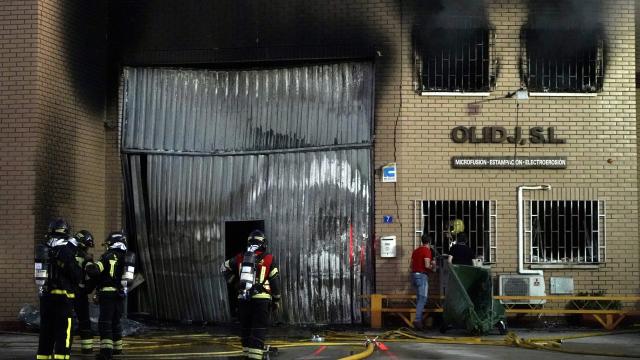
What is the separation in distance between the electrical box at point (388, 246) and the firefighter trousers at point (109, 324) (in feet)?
16.6

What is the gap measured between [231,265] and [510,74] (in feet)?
22.3

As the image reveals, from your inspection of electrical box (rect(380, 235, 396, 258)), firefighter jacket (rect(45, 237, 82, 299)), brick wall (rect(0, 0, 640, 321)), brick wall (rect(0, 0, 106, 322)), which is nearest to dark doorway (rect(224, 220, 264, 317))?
electrical box (rect(380, 235, 396, 258))

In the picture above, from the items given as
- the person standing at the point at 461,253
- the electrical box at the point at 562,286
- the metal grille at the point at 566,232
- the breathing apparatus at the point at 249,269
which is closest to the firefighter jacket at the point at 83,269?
the breathing apparatus at the point at 249,269

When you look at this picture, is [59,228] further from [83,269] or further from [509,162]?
[509,162]

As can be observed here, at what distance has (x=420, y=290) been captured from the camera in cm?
1465

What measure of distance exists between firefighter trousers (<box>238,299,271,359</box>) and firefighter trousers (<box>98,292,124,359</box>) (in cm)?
173

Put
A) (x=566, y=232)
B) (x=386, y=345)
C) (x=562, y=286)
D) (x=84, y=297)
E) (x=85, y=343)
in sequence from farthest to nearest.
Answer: (x=566, y=232) < (x=562, y=286) < (x=386, y=345) < (x=84, y=297) < (x=85, y=343)

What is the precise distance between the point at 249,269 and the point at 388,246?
16.7 ft

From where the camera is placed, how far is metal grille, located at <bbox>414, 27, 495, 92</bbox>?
15.6 meters

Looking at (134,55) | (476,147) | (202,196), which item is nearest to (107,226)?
(202,196)

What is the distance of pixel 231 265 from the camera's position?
1113 centimetres

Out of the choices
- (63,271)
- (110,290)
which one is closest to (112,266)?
(110,290)

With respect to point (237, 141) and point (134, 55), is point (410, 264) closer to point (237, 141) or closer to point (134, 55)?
point (237, 141)

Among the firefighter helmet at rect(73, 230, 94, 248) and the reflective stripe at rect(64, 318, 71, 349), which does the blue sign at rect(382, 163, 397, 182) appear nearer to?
the firefighter helmet at rect(73, 230, 94, 248)
